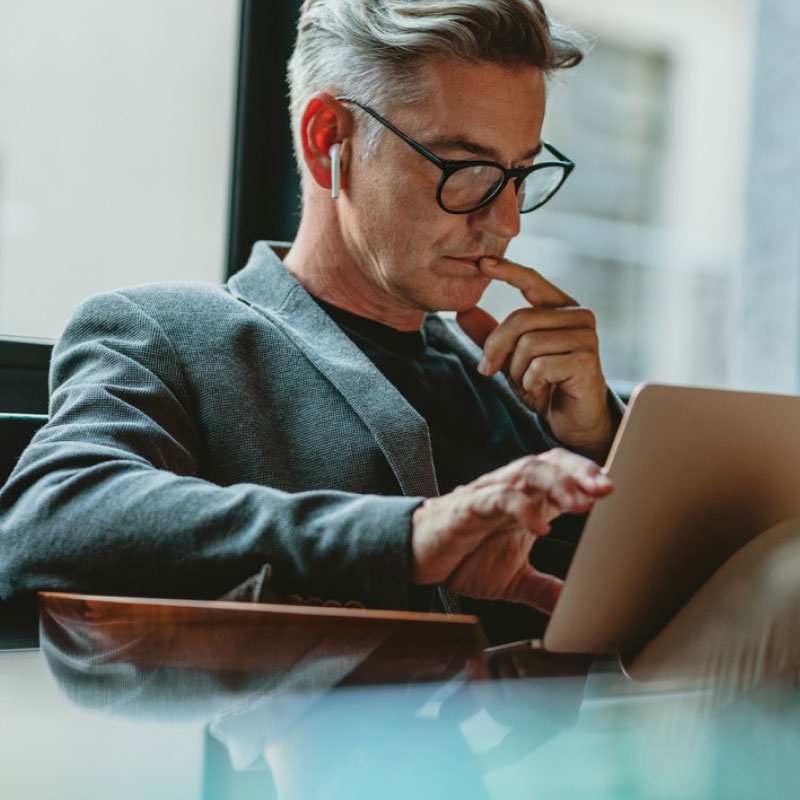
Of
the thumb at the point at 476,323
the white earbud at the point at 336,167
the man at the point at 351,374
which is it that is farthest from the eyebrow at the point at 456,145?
the thumb at the point at 476,323

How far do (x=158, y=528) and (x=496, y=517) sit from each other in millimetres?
298

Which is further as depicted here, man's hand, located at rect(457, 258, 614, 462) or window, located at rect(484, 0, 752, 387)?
window, located at rect(484, 0, 752, 387)

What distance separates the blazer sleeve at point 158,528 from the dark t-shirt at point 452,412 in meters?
0.45

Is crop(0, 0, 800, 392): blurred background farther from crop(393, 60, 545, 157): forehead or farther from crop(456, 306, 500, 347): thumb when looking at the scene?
crop(393, 60, 545, 157): forehead

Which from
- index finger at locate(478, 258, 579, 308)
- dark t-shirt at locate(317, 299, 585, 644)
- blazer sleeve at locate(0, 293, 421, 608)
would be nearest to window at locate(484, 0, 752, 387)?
dark t-shirt at locate(317, 299, 585, 644)

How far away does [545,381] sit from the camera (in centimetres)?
134

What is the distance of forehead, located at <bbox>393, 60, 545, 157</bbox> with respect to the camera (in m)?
1.28

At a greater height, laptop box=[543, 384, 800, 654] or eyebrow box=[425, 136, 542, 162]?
eyebrow box=[425, 136, 542, 162]

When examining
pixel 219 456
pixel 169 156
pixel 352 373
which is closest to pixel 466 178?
pixel 352 373

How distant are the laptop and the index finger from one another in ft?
1.63

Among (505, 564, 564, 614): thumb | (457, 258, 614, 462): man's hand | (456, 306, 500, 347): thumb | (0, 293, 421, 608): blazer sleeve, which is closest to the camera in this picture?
(0, 293, 421, 608): blazer sleeve

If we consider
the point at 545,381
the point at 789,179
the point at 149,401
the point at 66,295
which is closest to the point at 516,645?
the point at 149,401

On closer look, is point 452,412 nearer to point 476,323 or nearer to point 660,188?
point 476,323

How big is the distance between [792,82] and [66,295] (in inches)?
86.8
